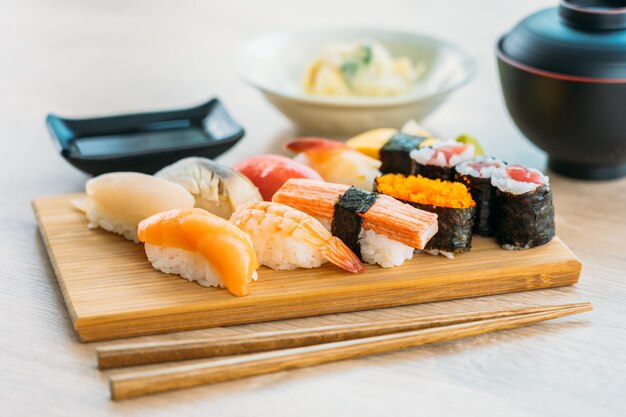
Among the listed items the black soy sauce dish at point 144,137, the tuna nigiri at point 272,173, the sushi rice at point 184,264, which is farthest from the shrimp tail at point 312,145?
the sushi rice at point 184,264

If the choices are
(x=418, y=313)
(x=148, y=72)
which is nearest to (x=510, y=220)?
(x=418, y=313)

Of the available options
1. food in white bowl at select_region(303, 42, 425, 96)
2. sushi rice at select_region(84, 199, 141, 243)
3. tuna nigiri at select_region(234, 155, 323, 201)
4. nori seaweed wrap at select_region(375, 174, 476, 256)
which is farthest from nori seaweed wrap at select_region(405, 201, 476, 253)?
food in white bowl at select_region(303, 42, 425, 96)

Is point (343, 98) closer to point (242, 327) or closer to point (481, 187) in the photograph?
point (481, 187)

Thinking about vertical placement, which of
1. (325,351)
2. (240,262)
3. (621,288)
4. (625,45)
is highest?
(625,45)

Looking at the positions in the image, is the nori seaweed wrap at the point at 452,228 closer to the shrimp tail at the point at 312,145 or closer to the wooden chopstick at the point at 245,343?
the wooden chopstick at the point at 245,343

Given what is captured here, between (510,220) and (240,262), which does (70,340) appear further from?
(510,220)

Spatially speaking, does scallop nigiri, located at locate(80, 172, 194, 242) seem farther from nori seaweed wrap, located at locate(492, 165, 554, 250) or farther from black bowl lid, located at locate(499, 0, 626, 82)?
black bowl lid, located at locate(499, 0, 626, 82)
